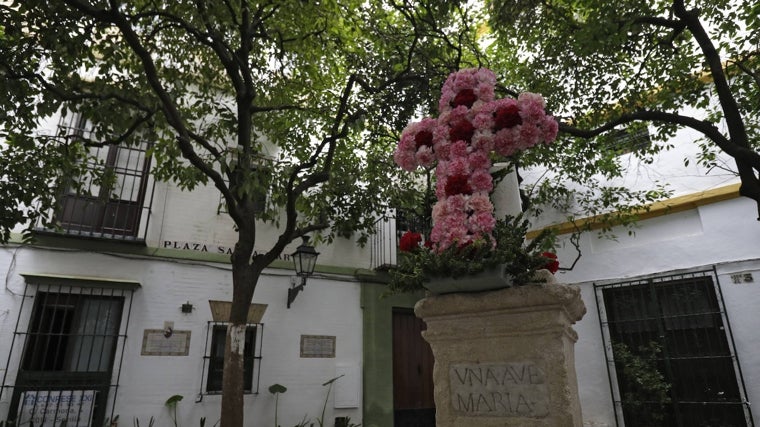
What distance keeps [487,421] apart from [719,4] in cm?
653

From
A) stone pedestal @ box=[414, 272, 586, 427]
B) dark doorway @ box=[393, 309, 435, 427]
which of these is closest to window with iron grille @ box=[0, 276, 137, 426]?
dark doorway @ box=[393, 309, 435, 427]

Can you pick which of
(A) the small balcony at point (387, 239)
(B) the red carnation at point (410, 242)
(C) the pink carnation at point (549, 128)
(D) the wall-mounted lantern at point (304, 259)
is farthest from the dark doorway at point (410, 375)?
(C) the pink carnation at point (549, 128)

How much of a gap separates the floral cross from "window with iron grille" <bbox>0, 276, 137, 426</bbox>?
5.98m

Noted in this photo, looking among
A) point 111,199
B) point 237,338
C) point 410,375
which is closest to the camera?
point 237,338

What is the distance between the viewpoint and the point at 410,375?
9195 millimetres

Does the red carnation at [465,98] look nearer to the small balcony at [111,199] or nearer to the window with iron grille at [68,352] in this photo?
the small balcony at [111,199]

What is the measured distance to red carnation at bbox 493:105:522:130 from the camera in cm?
282

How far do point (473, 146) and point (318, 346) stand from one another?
633 centimetres

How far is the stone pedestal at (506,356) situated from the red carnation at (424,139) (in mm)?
1009

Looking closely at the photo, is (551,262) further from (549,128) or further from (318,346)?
(318,346)

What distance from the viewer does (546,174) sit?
9969 millimetres

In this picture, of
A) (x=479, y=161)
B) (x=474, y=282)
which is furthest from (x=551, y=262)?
(x=479, y=161)

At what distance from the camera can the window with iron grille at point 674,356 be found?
22.8 ft

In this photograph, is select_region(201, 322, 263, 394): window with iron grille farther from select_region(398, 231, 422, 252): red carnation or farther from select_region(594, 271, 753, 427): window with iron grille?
select_region(594, 271, 753, 427): window with iron grille
